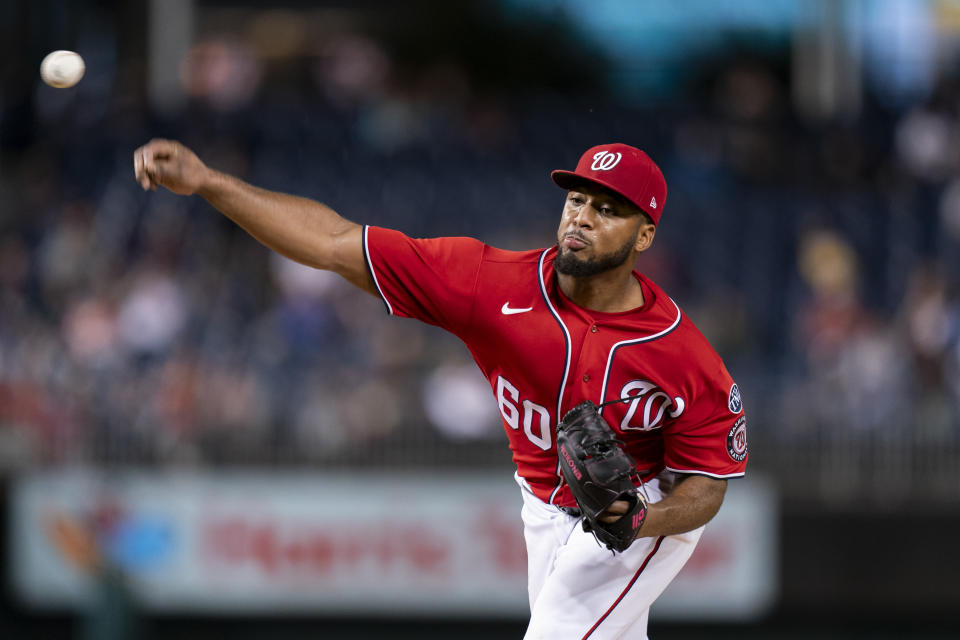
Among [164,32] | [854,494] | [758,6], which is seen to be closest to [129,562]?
[854,494]

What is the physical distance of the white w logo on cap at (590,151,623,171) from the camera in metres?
4.06

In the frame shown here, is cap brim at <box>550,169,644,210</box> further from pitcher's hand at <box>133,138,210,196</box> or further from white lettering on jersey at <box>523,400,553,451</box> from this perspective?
pitcher's hand at <box>133,138,210,196</box>

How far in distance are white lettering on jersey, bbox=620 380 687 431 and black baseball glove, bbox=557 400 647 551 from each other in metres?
0.26

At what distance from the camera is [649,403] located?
4.20m

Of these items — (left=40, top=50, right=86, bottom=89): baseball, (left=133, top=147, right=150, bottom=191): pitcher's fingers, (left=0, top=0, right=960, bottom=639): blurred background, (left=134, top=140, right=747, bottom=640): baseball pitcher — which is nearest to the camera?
(left=133, top=147, right=150, bottom=191): pitcher's fingers

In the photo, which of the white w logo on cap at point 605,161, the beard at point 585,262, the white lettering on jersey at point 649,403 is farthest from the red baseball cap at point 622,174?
Answer: the white lettering on jersey at point 649,403

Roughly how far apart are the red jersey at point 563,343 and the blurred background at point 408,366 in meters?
5.06

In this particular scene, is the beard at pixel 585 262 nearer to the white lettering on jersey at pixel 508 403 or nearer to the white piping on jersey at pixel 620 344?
the white piping on jersey at pixel 620 344

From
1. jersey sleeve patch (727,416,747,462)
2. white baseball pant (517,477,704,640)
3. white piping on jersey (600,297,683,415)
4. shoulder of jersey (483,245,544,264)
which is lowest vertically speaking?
white baseball pant (517,477,704,640)

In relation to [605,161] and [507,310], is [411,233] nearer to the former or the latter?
[507,310]

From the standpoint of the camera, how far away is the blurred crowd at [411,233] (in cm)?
939

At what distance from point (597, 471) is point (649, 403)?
1.56 feet

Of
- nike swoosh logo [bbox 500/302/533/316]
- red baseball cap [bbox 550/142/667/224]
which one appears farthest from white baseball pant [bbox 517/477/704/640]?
red baseball cap [bbox 550/142/667/224]

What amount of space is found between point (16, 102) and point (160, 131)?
1873mm
